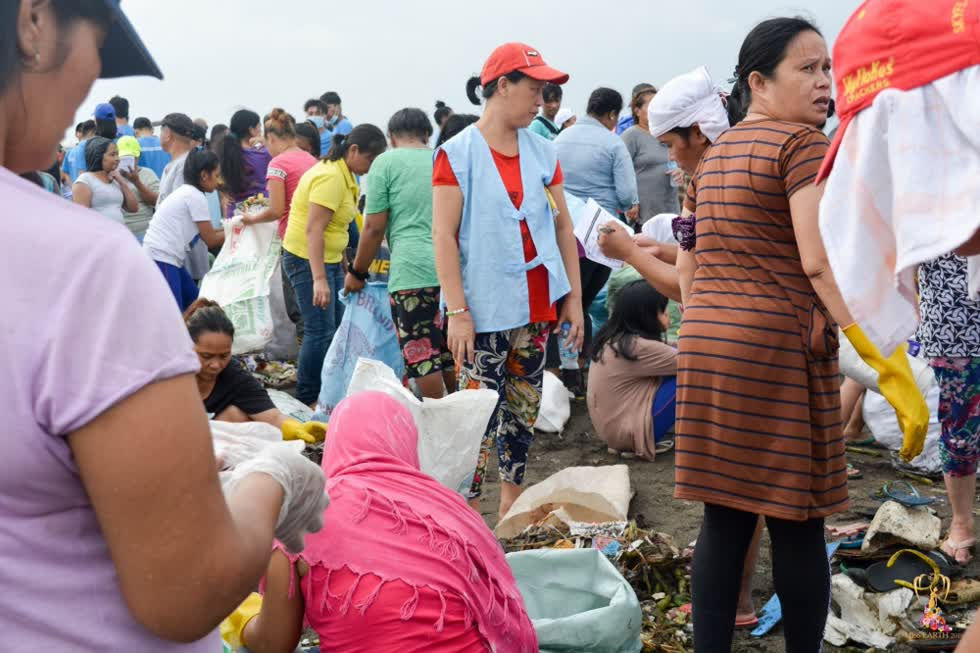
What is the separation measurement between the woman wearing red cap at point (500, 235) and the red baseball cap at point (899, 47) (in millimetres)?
2263

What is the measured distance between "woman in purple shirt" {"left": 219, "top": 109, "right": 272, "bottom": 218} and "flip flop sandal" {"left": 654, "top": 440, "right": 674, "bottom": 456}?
341 cm

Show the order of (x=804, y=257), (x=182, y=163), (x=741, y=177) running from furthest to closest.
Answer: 1. (x=182, y=163)
2. (x=741, y=177)
3. (x=804, y=257)

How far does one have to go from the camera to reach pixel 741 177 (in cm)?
224

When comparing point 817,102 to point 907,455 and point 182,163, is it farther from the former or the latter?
point 182,163

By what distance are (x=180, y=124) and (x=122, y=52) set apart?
6.32 meters

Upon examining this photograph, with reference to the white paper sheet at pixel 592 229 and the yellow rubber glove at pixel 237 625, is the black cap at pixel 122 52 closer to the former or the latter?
the yellow rubber glove at pixel 237 625

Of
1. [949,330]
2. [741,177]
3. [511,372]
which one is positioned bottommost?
[511,372]

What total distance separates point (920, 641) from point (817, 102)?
167cm

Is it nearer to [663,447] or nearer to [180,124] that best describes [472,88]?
[663,447]

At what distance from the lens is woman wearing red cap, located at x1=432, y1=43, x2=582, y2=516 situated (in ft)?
11.6

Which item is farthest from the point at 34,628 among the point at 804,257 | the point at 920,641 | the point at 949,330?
the point at 949,330

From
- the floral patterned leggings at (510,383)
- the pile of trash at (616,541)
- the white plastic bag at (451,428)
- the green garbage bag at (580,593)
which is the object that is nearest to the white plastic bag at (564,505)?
the pile of trash at (616,541)

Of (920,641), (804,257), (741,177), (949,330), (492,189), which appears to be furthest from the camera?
(492,189)

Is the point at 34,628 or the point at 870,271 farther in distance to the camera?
the point at 870,271
